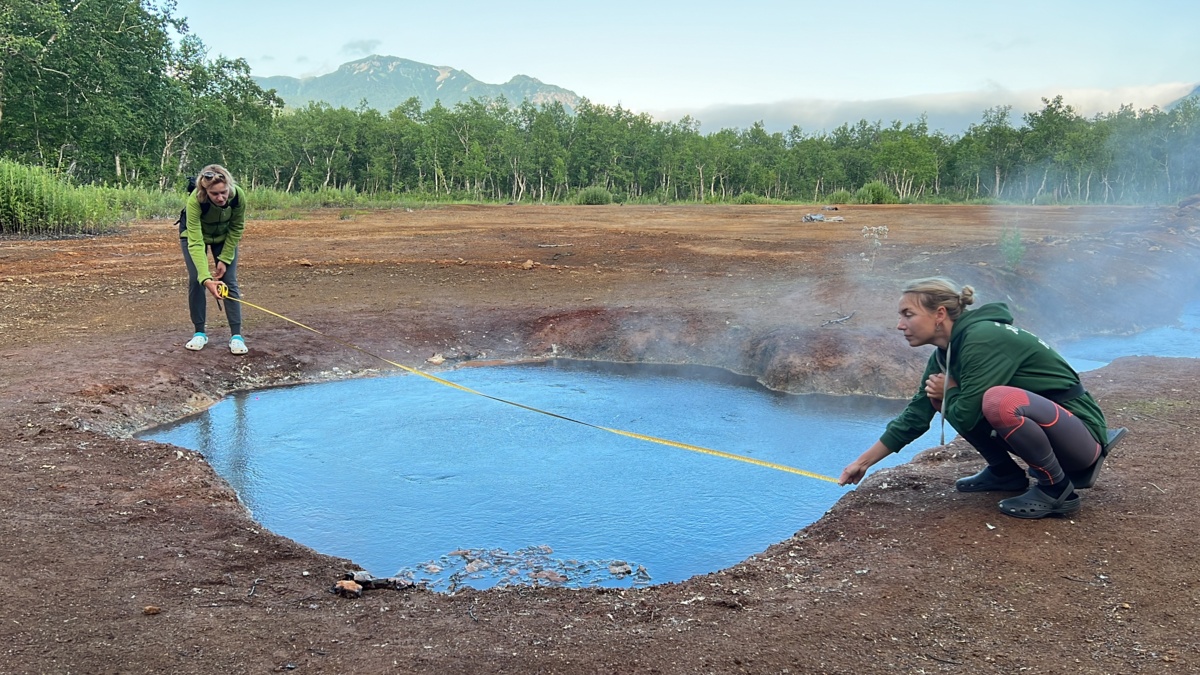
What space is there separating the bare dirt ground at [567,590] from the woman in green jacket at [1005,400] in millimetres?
231

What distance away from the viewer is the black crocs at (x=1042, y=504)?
3.64 m

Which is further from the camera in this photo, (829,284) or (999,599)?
(829,284)

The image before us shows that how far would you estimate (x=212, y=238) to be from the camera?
23.3ft

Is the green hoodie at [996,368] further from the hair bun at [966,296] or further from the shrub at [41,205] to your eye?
the shrub at [41,205]

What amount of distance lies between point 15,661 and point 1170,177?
57151 millimetres

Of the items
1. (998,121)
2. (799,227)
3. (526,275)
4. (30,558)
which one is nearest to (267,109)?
(799,227)

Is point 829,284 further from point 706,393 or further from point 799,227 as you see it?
point 799,227

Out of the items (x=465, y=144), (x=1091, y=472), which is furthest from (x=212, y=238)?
(x=465, y=144)

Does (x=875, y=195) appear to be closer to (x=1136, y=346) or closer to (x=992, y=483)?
(x=1136, y=346)

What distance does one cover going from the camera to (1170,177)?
47.5 metres

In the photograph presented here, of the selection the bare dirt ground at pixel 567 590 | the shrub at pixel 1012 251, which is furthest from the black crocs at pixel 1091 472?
the shrub at pixel 1012 251

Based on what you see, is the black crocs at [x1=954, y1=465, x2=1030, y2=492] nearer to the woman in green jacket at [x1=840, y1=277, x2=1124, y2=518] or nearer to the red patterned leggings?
the woman in green jacket at [x1=840, y1=277, x2=1124, y2=518]

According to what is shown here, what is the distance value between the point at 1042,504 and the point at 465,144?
5468 cm

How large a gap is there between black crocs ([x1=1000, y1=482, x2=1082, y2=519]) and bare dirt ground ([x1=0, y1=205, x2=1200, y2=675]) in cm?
6
